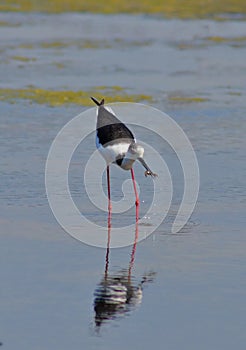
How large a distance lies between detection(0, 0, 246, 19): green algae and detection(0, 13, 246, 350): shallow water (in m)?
13.8

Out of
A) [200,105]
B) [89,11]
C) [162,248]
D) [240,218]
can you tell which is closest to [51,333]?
[162,248]

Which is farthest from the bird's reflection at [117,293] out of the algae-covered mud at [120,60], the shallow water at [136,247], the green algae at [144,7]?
the green algae at [144,7]

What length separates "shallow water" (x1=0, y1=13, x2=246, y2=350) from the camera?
6523 mm

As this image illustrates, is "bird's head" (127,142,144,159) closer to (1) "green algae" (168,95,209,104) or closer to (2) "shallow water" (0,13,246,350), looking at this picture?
(2) "shallow water" (0,13,246,350)

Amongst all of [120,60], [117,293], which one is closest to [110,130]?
[117,293]

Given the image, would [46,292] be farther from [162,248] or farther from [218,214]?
[218,214]

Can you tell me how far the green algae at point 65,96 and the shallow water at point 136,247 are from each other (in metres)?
0.14

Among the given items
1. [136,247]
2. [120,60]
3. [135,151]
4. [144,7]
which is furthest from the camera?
[144,7]

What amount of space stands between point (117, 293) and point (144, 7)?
28.4 meters

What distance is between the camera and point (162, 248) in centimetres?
850

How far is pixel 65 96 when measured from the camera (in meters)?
16.7

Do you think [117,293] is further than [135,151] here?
No

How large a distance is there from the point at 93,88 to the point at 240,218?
337 inches

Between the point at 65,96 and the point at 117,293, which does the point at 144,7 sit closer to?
the point at 65,96
